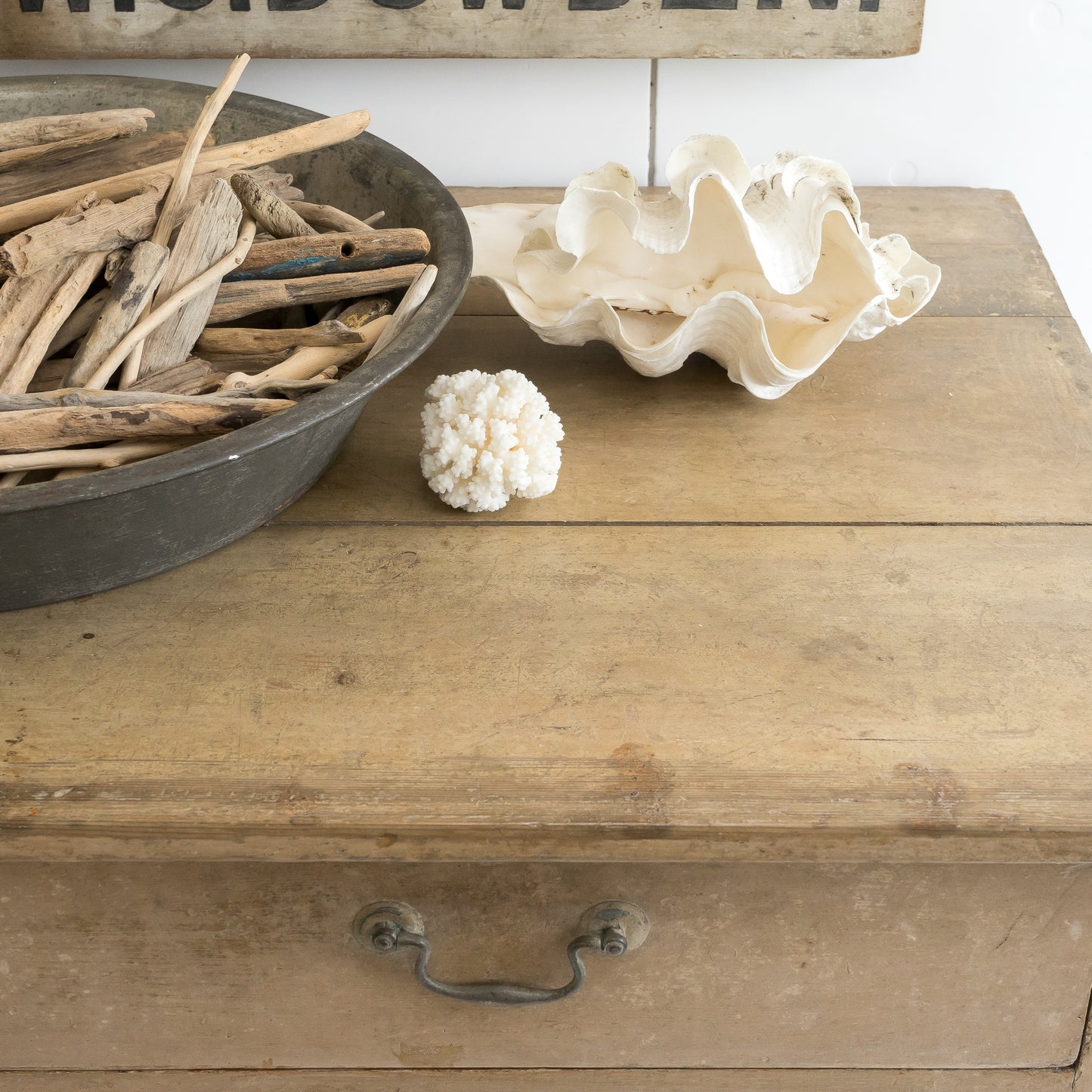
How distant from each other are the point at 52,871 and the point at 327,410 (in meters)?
0.25

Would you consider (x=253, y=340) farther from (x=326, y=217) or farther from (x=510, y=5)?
(x=510, y=5)

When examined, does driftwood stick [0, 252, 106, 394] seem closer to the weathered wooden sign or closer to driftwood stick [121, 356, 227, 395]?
driftwood stick [121, 356, 227, 395]

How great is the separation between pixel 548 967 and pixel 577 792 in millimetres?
131

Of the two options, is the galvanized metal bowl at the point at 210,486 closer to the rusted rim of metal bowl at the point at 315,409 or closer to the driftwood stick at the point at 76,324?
the rusted rim of metal bowl at the point at 315,409

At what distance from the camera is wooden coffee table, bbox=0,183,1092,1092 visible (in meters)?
0.46

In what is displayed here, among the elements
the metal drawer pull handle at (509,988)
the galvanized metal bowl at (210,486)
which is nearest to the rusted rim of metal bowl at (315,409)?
the galvanized metal bowl at (210,486)

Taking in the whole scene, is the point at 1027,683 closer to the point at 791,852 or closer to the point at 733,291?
the point at 791,852

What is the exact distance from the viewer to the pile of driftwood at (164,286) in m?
0.49

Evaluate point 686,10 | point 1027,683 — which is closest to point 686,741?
point 1027,683

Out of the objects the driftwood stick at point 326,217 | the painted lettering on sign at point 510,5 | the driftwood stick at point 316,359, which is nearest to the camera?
the driftwood stick at point 316,359

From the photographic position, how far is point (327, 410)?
1.56 ft

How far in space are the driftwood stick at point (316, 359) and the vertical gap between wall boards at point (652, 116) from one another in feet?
1.49

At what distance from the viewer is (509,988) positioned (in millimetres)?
522

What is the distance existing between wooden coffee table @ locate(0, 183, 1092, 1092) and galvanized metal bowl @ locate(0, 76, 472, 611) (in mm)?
28
